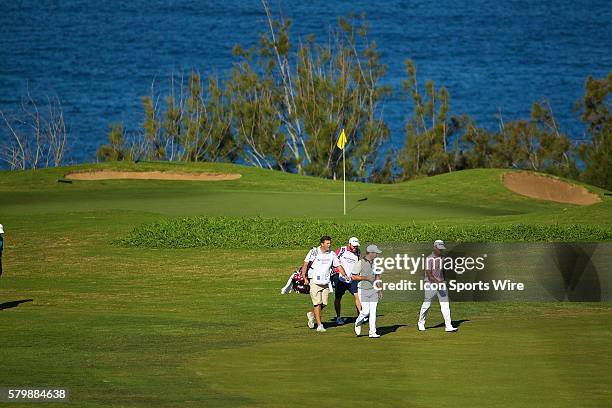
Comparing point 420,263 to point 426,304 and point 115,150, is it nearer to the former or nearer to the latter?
point 426,304

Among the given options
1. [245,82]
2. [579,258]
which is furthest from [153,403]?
[245,82]

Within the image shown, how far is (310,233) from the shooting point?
4088 centimetres

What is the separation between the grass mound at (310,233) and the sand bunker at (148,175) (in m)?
Answer: 12.9

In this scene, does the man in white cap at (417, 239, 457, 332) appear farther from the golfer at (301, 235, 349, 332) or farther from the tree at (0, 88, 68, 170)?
the tree at (0, 88, 68, 170)

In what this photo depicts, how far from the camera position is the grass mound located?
1555 inches

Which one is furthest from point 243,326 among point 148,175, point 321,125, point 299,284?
point 321,125

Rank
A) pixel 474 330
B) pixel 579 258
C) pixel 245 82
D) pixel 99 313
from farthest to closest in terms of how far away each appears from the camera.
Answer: pixel 245 82
pixel 579 258
pixel 99 313
pixel 474 330

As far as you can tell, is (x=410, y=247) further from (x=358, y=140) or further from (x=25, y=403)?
(x=358, y=140)

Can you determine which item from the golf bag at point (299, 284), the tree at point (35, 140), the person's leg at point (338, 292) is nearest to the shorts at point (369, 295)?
the golf bag at point (299, 284)

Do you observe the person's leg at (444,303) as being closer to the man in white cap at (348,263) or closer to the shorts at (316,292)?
the man in white cap at (348,263)

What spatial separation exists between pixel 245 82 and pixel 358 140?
→ 7.32 meters

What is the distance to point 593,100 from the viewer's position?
80.3 m

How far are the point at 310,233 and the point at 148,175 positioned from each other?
15.6 metres

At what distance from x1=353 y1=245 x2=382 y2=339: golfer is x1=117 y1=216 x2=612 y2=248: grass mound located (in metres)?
13.4
